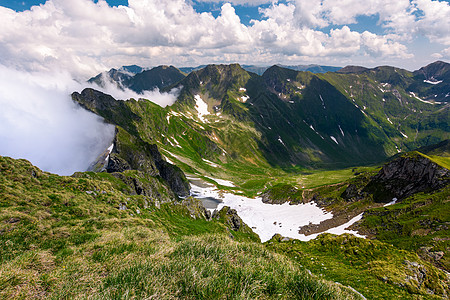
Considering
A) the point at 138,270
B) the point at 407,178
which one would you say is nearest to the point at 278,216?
the point at 407,178

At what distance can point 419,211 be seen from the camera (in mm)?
55594

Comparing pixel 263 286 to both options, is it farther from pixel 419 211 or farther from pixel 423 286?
pixel 419 211

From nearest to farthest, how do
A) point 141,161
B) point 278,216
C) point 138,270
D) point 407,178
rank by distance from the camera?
point 138,270, point 407,178, point 278,216, point 141,161

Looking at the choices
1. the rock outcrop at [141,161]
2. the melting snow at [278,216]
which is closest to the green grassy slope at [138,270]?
the melting snow at [278,216]

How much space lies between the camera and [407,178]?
3071 inches

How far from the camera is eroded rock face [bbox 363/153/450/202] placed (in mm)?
68375

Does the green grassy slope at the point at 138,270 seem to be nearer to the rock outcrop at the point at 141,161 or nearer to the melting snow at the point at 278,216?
the melting snow at the point at 278,216

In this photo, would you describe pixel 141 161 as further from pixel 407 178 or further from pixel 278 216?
pixel 407 178

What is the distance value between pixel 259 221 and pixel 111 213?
7414cm

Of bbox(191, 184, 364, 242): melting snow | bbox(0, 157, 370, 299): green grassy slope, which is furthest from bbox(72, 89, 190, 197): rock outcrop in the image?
bbox(0, 157, 370, 299): green grassy slope

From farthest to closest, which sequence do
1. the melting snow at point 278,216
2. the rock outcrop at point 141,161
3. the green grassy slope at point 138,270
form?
the rock outcrop at point 141,161, the melting snow at point 278,216, the green grassy slope at point 138,270

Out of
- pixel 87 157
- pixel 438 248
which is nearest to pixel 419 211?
pixel 438 248

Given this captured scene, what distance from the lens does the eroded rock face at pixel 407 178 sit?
68.4m

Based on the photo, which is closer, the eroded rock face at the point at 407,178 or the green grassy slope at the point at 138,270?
the green grassy slope at the point at 138,270
